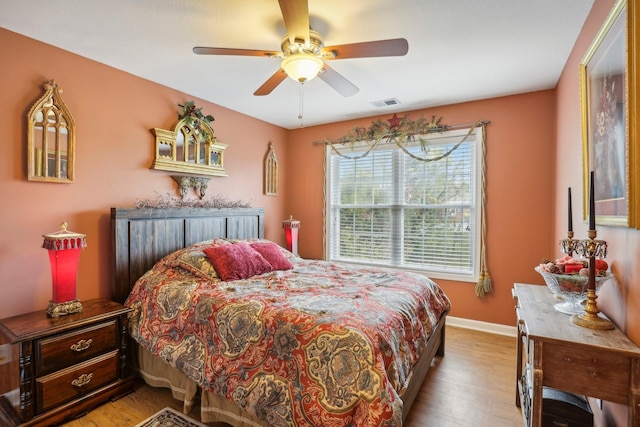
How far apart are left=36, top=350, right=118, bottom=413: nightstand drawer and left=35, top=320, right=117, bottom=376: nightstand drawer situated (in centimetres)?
4

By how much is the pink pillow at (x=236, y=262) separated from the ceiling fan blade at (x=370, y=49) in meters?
1.82

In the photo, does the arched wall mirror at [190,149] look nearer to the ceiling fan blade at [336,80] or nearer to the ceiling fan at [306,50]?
the ceiling fan at [306,50]

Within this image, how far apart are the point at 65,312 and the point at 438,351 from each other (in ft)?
10.2

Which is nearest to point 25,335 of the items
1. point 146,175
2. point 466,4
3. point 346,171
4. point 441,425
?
point 146,175

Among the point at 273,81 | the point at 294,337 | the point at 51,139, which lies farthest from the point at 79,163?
the point at 294,337

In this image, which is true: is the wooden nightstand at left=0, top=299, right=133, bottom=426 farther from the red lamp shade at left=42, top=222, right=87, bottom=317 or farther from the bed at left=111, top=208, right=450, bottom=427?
the bed at left=111, top=208, right=450, bottom=427

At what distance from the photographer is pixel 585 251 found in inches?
56.9

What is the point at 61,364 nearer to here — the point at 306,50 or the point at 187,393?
the point at 187,393

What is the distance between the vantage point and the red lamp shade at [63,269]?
210cm

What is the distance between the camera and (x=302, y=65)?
1.92 m

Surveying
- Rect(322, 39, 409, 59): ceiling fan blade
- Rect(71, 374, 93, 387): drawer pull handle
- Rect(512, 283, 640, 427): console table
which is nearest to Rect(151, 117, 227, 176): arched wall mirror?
Rect(71, 374, 93, 387): drawer pull handle

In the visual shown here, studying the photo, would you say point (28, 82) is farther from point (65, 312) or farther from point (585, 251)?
point (585, 251)

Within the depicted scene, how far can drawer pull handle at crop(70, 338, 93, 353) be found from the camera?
6.76 feet

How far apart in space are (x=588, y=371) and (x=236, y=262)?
2.38 meters
